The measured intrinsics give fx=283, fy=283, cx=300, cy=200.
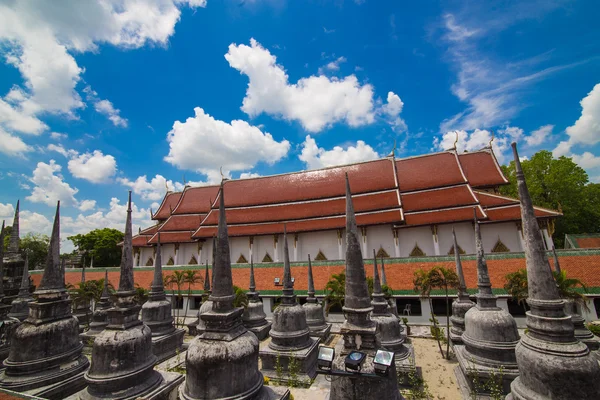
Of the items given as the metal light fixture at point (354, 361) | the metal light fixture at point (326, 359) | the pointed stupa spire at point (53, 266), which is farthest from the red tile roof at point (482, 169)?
the pointed stupa spire at point (53, 266)

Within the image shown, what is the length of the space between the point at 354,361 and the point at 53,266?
6.85 meters

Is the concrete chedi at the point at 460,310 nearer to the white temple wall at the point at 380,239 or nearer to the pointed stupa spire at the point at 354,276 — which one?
the pointed stupa spire at the point at 354,276

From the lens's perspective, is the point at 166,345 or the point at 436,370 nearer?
the point at 436,370

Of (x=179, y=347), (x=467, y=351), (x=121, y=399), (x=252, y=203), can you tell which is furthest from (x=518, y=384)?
(x=252, y=203)

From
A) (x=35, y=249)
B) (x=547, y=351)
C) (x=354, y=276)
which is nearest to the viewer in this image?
(x=547, y=351)

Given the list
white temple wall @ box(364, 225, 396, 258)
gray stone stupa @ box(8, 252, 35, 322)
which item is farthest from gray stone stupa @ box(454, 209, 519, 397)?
white temple wall @ box(364, 225, 396, 258)

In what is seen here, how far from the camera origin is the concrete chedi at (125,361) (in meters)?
5.00

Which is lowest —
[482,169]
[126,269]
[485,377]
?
[485,377]

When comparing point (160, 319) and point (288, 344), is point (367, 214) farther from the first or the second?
point (160, 319)

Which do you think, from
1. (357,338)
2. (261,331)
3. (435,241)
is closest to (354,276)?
(357,338)

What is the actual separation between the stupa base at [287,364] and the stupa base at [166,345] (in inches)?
169

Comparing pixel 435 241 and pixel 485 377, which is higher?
pixel 435 241

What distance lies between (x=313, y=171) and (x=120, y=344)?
28.3 m

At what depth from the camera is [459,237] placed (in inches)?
899
